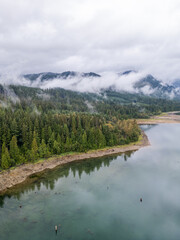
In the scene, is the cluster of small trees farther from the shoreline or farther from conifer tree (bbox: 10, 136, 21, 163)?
the shoreline

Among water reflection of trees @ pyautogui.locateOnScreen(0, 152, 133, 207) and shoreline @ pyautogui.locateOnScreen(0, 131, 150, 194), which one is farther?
shoreline @ pyautogui.locateOnScreen(0, 131, 150, 194)

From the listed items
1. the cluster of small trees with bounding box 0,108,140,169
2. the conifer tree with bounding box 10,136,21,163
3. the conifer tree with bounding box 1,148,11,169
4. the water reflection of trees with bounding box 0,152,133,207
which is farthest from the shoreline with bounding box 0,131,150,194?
the conifer tree with bounding box 10,136,21,163

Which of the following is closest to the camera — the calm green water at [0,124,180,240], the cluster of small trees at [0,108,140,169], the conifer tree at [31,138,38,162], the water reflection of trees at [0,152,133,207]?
the calm green water at [0,124,180,240]

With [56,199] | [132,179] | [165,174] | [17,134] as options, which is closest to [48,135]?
[17,134]

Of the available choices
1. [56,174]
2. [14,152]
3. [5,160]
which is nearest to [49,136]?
[14,152]

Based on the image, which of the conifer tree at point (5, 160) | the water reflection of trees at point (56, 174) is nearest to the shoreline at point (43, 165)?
the conifer tree at point (5, 160)

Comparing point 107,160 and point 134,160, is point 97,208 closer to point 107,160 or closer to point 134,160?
point 107,160

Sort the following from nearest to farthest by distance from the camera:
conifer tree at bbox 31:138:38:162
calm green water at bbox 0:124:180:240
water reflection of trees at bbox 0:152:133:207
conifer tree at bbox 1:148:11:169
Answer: calm green water at bbox 0:124:180:240, water reflection of trees at bbox 0:152:133:207, conifer tree at bbox 1:148:11:169, conifer tree at bbox 31:138:38:162
